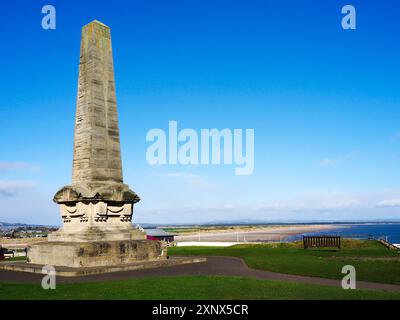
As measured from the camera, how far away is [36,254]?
16750mm

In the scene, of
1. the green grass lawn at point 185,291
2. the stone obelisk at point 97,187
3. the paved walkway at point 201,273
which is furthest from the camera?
the stone obelisk at point 97,187

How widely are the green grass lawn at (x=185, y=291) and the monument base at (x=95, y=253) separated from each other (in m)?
3.26

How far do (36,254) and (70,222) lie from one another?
178cm

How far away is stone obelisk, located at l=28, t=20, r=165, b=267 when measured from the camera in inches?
634

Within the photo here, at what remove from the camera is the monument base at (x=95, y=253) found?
48.9 ft

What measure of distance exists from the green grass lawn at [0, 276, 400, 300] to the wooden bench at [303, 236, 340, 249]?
16.2m

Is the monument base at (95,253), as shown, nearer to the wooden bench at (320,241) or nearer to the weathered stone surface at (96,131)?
the weathered stone surface at (96,131)
